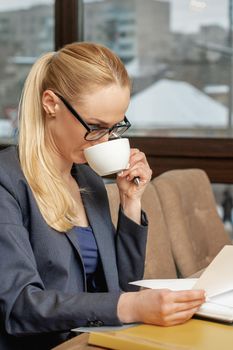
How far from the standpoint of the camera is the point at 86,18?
3506 millimetres

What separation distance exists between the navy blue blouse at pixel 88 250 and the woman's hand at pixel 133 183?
0.14m

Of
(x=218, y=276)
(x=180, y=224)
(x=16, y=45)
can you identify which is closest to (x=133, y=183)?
(x=218, y=276)

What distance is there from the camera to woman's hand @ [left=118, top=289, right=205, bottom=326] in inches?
47.9

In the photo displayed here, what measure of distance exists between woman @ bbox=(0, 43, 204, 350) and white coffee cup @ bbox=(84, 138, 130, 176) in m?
A: 0.03

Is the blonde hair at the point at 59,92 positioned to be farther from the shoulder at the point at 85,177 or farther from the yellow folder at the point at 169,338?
the yellow folder at the point at 169,338

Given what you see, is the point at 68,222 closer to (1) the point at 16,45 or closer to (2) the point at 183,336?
(2) the point at 183,336

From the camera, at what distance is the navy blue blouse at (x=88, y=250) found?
61.5 inches

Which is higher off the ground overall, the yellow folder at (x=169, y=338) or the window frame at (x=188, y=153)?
the yellow folder at (x=169, y=338)

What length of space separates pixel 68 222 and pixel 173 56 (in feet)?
6.69

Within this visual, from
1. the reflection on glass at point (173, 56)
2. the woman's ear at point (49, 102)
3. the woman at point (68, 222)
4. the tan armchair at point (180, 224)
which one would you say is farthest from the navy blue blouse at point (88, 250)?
the reflection on glass at point (173, 56)

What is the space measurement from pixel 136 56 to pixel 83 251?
2.06m

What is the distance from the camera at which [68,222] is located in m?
1.49

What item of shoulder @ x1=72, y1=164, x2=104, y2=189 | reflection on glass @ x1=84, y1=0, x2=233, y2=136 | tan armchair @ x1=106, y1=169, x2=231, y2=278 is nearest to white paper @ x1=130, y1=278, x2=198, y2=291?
shoulder @ x1=72, y1=164, x2=104, y2=189

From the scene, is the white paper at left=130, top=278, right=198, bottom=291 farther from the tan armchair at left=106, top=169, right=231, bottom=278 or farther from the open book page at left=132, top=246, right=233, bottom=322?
the tan armchair at left=106, top=169, right=231, bottom=278
